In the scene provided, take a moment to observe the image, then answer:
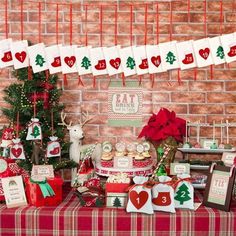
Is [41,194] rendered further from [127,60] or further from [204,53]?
[204,53]

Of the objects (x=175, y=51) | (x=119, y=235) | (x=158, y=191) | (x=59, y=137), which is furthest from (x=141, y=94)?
(x=119, y=235)

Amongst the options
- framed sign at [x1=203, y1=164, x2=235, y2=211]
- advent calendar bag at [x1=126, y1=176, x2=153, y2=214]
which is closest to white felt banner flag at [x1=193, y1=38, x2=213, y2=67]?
framed sign at [x1=203, y1=164, x2=235, y2=211]

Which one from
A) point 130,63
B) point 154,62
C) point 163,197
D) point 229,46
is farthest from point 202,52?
point 163,197

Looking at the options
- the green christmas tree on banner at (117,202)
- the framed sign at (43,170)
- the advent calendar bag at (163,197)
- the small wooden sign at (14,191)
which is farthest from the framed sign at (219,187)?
the small wooden sign at (14,191)

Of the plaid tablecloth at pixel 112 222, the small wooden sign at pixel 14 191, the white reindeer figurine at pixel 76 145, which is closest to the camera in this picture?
the plaid tablecloth at pixel 112 222

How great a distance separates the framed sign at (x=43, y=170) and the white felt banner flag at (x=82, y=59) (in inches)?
23.6

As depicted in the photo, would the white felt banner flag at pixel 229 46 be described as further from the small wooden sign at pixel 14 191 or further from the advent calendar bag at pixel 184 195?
the small wooden sign at pixel 14 191

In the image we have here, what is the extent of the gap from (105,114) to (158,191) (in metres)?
0.87

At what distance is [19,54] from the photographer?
2391mm

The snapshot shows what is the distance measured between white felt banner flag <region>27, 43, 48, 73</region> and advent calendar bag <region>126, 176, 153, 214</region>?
3.00 feet

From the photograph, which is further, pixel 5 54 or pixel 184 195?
pixel 5 54

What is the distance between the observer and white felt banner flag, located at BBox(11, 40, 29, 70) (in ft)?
7.82

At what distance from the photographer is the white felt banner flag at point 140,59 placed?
2.44 metres

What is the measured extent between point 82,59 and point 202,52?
0.72 meters
